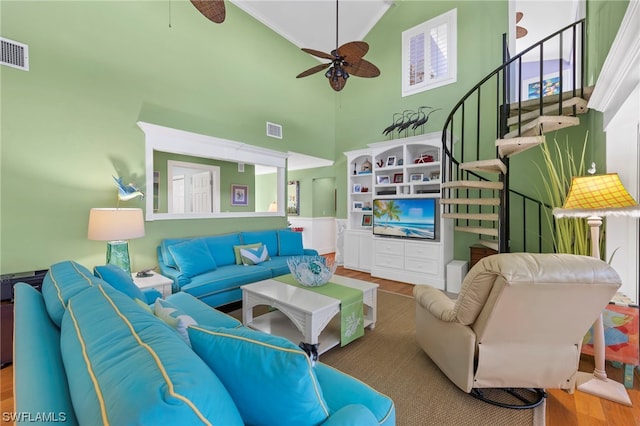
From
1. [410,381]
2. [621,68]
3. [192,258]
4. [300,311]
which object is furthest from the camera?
[192,258]

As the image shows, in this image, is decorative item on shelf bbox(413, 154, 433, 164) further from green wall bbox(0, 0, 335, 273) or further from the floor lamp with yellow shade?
green wall bbox(0, 0, 335, 273)

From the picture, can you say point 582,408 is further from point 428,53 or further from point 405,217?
point 428,53

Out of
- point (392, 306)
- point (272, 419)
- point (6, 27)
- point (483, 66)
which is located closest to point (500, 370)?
point (272, 419)

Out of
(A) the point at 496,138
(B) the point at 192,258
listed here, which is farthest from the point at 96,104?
(A) the point at 496,138

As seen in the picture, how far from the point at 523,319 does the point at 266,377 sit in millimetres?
1492

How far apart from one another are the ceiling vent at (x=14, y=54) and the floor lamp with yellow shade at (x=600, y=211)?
492 centimetres

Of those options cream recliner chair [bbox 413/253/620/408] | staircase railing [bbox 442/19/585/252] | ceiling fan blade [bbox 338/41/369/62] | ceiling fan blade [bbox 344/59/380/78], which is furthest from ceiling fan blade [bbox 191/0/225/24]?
staircase railing [bbox 442/19/585/252]

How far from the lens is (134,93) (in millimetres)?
3328

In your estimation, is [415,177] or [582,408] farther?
[415,177]

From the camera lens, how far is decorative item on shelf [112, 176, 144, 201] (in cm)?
307

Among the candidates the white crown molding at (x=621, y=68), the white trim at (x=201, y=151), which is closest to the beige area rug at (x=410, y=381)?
the white crown molding at (x=621, y=68)

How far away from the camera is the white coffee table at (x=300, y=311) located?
2.09m

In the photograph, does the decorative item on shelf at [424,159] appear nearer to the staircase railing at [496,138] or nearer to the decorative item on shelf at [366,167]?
the staircase railing at [496,138]

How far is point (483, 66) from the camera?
4.36 metres
